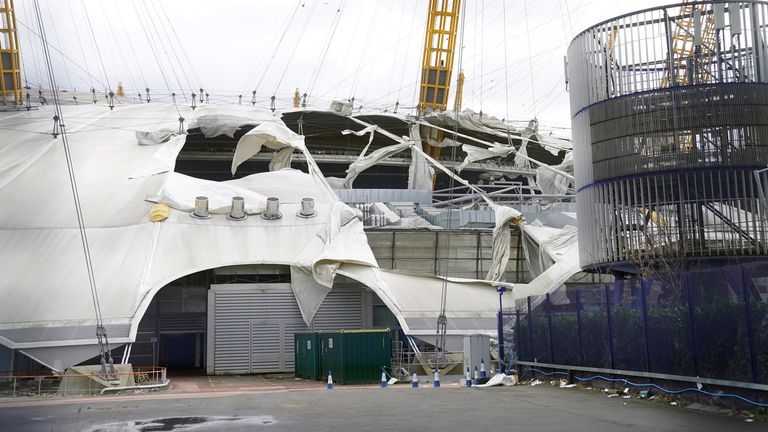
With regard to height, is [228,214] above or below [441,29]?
below

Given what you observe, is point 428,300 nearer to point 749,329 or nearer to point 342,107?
point 749,329

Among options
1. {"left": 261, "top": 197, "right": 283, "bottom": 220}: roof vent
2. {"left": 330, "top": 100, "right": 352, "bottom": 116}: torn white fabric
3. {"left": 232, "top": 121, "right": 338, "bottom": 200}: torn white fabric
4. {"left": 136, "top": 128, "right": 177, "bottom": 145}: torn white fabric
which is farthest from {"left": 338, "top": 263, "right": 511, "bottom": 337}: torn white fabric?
{"left": 330, "top": 100, "right": 352, "bottom": 116}: torn white fabric

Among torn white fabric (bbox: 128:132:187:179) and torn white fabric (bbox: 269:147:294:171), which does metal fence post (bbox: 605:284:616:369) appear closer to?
torn white fabric (bbox: 128:132:187:179)

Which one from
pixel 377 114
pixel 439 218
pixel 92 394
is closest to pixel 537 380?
pixel 92 394

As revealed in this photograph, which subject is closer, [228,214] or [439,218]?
[228,214]

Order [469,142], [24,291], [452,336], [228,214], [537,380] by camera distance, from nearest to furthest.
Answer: [537,380]
[24,291]
[452,336]
[228,214]
[469,142]

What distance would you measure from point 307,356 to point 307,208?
27.9 ft

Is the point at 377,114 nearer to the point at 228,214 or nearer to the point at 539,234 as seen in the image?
the point at 539,234

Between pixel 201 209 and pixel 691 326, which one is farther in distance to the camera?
pixel 201 209

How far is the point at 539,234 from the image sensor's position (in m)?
44.4

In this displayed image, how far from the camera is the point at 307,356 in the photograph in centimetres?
3403

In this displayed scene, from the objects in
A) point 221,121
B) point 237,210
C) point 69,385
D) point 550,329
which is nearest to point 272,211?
point 237,210

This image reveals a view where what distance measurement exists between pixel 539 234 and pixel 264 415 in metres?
29.8

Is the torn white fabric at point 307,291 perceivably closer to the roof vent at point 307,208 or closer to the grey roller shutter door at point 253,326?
the grey roller shutter door at point 253,326
